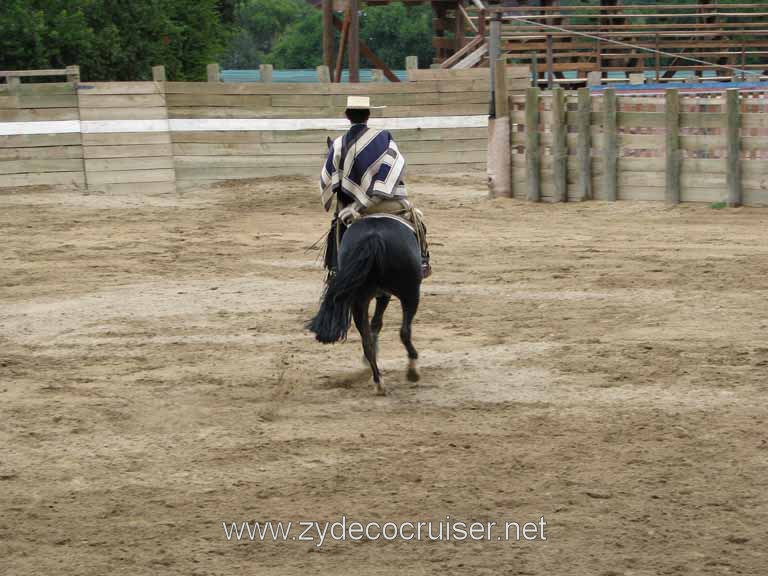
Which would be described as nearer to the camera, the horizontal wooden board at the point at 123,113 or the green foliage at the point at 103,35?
the horizontal wooden board at the point at 123,113

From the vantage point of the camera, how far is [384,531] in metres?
5.86

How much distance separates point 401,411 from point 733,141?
9.56 metres

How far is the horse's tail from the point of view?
806 cm

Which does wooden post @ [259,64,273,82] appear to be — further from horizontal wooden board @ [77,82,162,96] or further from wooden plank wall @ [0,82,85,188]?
wooden plank wall @ [0,82,85,188]

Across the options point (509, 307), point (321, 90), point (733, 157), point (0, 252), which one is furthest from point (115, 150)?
point (509, 307)

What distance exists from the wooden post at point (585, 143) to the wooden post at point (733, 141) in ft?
6.50

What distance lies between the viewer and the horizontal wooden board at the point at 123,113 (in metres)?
20.4

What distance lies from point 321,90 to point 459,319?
472 inches

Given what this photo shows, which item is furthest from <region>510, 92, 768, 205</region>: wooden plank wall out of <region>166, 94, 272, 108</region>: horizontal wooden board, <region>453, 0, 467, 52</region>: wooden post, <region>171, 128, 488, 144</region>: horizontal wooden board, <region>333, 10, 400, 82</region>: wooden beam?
<region>453, 0, 467, 52</region>: wooden post

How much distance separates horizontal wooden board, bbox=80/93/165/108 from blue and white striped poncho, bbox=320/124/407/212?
42.3ft

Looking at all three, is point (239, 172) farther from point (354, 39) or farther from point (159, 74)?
point (354, 39)

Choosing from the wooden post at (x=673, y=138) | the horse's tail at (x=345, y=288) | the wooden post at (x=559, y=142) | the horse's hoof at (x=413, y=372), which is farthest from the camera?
the wooden post at (x=559, y=142)

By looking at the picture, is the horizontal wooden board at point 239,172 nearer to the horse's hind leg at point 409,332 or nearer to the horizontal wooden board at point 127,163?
the horizontal wooden board at point 127,163

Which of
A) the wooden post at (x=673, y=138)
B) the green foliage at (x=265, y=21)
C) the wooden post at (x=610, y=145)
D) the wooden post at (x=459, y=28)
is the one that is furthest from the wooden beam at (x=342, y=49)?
the green foliage at (x=265, y=21)
